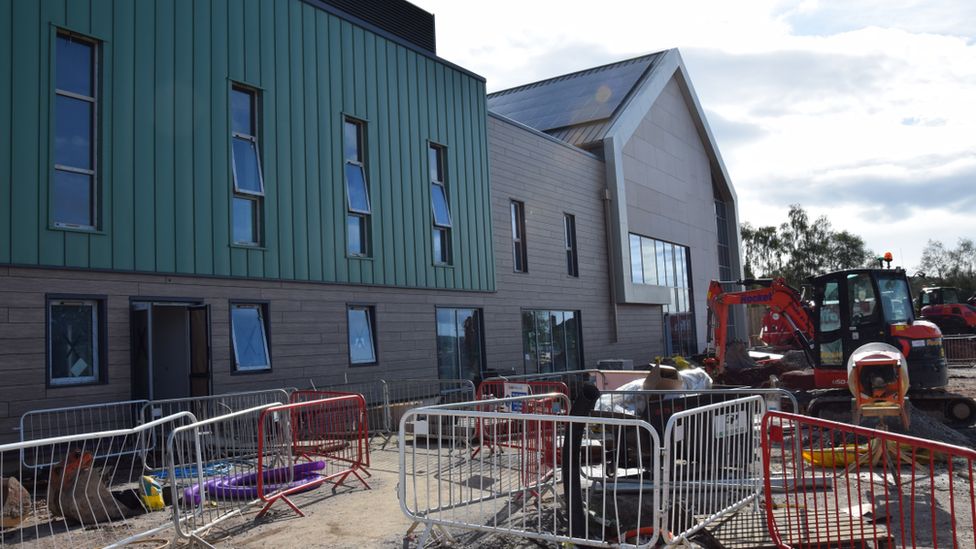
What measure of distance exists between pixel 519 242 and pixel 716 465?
49.4 ft

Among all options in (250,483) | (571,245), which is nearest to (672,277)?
(571,245)

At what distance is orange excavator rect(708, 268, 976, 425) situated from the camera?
13.7 metres

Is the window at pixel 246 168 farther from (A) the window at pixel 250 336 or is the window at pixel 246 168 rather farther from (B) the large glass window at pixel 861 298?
(B) the large glass window at pixel 861 298

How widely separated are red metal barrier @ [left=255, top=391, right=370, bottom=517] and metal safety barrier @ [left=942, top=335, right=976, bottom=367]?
85.8 feet

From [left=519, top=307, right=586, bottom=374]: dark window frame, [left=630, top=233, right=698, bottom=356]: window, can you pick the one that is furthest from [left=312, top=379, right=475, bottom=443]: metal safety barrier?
[left=630, top=233, right=698, bottom=356]: window

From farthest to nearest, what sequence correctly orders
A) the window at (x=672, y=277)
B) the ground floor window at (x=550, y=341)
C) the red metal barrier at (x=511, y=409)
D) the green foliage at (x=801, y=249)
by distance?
the green foliage at (x=801, y=249) → the window at (x=672, y=277) → the ground floor window at (x=550, y=341) → the red metal barrier at (x=511, y=409)

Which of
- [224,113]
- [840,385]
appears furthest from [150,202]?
[840,385]

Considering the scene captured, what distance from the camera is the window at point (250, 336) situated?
43.1 ft

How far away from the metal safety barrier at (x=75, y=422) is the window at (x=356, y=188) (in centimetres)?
556

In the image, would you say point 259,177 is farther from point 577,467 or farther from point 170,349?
point 577,467

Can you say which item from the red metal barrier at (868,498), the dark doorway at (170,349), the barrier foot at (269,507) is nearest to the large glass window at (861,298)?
the red metal barrier at (868,498)

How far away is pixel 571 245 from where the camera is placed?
2377cm

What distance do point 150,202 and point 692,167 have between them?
86.8 feet

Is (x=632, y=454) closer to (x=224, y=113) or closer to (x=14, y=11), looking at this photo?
(x=224, y=113)
